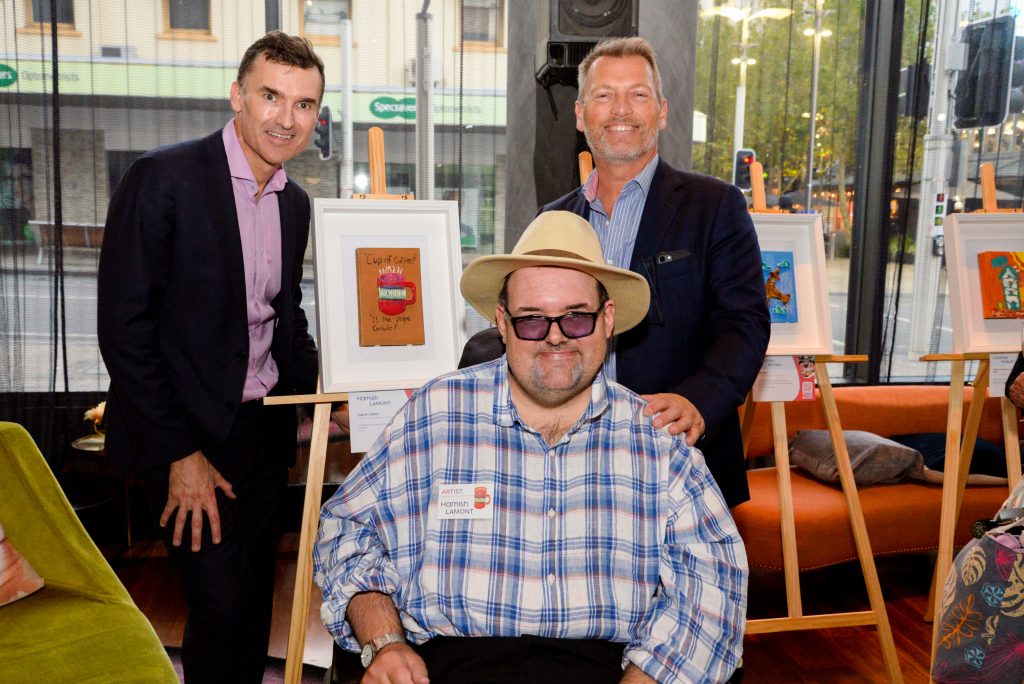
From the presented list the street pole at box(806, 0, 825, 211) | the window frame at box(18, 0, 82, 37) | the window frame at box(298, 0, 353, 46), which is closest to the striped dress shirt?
the window frame at box(298, 0, 353, 46)

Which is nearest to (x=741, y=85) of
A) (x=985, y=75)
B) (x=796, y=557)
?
(x=985, y=75)

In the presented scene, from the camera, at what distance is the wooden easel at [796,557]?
2.77 m

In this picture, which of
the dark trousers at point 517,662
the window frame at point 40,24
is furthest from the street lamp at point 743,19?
the dark trousers at point 517,662

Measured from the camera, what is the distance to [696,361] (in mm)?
2113

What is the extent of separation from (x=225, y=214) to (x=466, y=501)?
34.9 inches

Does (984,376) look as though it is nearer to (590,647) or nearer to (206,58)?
(590,647)

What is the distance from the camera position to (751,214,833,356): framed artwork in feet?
9.54

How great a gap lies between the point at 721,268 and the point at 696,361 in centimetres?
23

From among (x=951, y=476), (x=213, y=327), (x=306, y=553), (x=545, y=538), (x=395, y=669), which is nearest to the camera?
(x=395, y=669)

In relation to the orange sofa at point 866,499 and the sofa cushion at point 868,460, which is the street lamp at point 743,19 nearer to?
the orange sofa at point 866,499

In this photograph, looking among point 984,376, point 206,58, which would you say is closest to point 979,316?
point 984,376

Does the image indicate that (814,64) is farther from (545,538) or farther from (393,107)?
(545,538)

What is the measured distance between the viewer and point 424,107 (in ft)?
13.5

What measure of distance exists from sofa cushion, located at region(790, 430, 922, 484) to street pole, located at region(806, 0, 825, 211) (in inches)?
57.0
